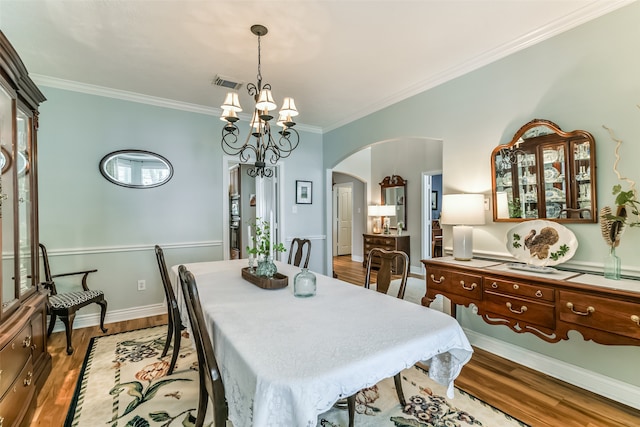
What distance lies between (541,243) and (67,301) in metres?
4.03

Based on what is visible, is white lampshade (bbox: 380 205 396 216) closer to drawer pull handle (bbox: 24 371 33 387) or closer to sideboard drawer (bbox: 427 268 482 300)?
sideboard drawer (bbox: 427 268 482 300)

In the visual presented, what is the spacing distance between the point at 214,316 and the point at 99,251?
2774 millimetres

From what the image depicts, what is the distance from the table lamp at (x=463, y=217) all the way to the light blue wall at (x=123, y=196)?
2.88 m

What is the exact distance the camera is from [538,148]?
2.41m

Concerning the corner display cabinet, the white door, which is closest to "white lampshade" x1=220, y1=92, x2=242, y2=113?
the corner display cabinet

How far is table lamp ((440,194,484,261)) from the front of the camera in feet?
8.62

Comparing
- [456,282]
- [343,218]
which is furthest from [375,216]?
[456,282]

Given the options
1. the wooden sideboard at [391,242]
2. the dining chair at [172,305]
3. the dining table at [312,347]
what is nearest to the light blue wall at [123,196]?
the dining chair at [172,305]

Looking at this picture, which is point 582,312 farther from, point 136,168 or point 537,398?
point 136,168

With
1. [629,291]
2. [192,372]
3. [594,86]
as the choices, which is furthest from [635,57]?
[192,372]

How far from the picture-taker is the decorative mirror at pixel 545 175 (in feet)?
7.13

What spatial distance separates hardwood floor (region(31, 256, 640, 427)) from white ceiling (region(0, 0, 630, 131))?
2594 millimetres

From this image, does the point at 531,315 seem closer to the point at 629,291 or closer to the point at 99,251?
the point at 629,291

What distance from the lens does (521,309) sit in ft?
6.90
